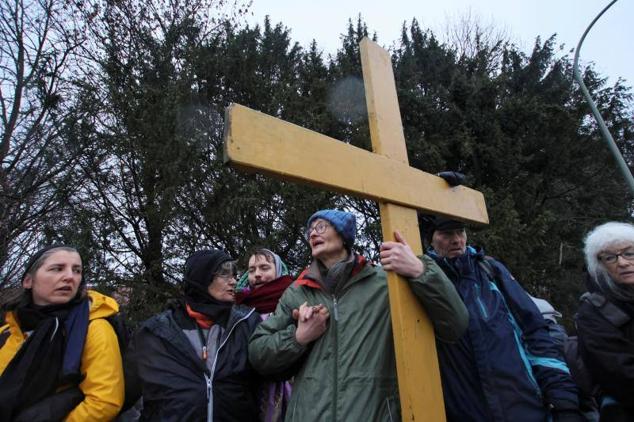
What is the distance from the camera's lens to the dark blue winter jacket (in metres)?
1.62

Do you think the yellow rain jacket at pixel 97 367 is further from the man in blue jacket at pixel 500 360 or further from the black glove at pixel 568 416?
the black glove at pixel 568 416

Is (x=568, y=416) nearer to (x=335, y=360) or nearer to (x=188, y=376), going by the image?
(x=335, y=360)

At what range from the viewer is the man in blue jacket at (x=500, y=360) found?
1616 mm

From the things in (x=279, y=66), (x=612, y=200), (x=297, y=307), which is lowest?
(x=297, y=307)

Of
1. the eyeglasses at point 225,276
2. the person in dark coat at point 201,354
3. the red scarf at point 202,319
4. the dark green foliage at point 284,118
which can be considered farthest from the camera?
the dark green foliage at point 284,118

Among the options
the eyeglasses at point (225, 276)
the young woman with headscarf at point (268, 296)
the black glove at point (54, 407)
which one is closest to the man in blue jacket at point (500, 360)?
the young woman with headscarf at point (268, 296)

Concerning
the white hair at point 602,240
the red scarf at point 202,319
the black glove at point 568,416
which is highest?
the white hair at point 602,240

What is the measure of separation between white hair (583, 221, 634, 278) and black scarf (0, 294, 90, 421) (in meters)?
2.24

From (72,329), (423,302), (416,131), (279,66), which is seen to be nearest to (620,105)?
(416,131)

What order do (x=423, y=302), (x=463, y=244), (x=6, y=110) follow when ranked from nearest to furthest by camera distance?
(x=423, y=302) → (x=463, y=244) → (x=6, y=110)

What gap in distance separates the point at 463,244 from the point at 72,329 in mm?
1839

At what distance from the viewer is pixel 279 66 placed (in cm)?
938

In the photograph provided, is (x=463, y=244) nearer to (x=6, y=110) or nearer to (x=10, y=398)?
(x=10, y=398)

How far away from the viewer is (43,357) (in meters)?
1.75
